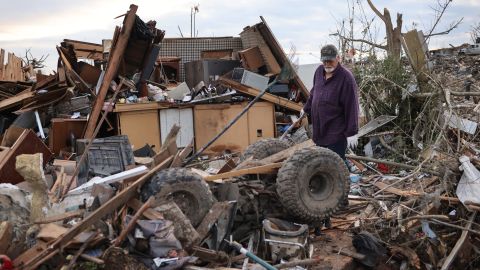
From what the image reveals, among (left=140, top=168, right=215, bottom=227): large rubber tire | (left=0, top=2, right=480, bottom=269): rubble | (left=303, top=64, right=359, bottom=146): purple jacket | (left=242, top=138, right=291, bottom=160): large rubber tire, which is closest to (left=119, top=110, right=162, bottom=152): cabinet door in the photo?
(left=0, top=2, right=480, bottom=269): rubble

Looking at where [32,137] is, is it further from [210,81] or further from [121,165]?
[210,81]

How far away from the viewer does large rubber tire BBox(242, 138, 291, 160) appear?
18.4ft

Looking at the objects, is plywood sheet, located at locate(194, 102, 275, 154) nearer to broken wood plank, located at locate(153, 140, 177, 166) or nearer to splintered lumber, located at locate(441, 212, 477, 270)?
broken wood plank, located at locate(153, 140, 177, 166)

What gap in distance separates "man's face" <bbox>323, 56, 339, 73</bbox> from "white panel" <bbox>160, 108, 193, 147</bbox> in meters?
4.53

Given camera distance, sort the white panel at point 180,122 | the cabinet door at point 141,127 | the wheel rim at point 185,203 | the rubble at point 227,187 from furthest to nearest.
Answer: the white panel at point 180,122 < the cabinet door at point 141,127 < the wheel rim at point 185,203 < the rubble at point 227,187

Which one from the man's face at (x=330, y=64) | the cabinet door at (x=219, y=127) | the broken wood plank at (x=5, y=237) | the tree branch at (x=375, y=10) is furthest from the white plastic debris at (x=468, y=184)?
the tree branch at (x=375, y=10)

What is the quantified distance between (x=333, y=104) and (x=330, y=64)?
0.42 m

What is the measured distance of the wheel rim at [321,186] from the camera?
16.3 feet

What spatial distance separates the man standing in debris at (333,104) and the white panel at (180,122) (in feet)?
14.0

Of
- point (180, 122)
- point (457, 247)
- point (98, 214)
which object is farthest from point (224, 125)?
point (98, 214)

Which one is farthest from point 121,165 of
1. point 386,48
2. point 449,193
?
point 386,48

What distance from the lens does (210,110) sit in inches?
378

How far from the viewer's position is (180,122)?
31.4 feet

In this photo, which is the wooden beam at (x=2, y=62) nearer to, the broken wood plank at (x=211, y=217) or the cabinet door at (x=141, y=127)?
the cabinet door at (x=141, y=127)
